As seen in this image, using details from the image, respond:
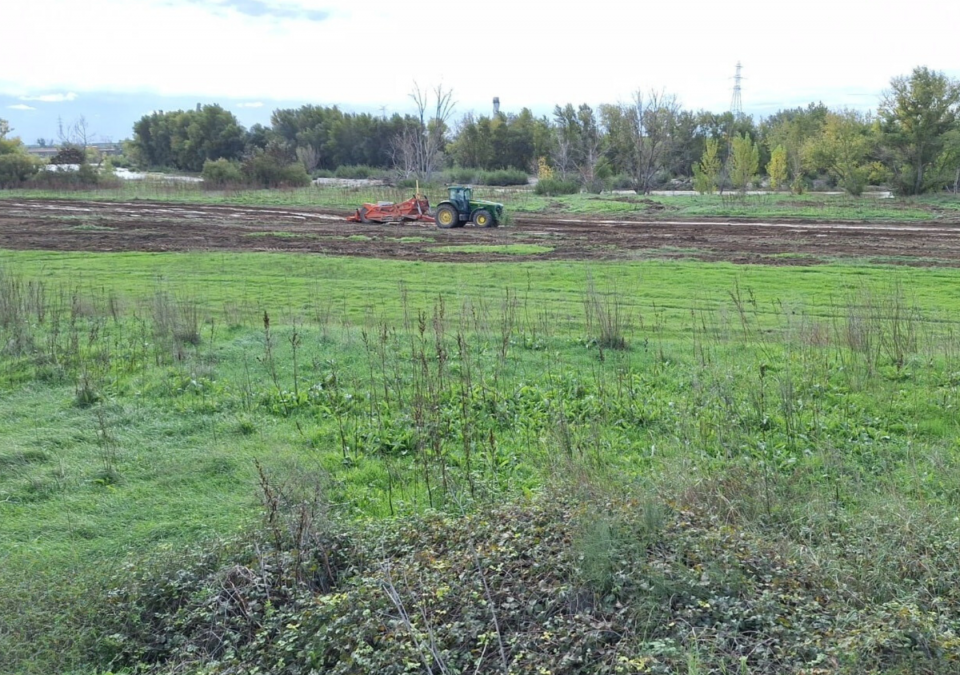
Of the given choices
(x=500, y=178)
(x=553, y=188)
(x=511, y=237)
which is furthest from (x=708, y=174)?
(x=511, y=237)

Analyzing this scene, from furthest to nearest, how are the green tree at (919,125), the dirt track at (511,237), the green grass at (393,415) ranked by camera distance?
the green tree at (919,125) < the dirt track at (511,237) < the green grass at (393,415)

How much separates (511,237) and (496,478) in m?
22.5

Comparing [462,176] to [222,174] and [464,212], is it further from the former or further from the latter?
[464,212]

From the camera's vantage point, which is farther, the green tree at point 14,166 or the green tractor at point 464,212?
the green tree at point 14,166

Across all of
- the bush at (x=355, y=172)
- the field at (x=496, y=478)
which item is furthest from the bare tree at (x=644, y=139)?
the field at (x=496, y=478)

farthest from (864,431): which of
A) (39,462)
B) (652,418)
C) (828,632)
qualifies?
(39,462)

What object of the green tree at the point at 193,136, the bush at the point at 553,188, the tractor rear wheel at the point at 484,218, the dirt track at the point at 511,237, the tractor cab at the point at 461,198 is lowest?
the dirt track at the point at 511,237

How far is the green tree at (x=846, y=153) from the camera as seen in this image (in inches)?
1852

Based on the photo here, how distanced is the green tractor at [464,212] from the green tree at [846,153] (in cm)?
2393

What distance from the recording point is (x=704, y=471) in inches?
286

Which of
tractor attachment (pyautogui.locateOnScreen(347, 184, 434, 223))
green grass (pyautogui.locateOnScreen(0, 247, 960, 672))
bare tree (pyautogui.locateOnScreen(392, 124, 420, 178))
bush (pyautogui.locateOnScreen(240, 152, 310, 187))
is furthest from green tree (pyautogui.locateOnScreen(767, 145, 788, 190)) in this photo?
green grass (pyautogui.locateOnScreen(0, 247, 960, 672))

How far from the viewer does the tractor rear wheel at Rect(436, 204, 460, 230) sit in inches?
1309

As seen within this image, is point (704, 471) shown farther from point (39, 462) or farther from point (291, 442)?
point (39, 462)

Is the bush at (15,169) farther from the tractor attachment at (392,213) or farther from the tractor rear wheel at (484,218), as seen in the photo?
the tractor rear wheel at (484,218)
